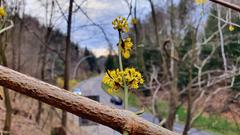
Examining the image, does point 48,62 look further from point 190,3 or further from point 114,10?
point 114,10

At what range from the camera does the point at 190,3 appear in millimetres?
2273

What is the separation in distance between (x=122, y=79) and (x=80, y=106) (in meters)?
0.06

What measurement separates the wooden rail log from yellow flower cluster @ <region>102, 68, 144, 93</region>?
4 cm

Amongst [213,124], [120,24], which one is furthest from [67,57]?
[120,24]

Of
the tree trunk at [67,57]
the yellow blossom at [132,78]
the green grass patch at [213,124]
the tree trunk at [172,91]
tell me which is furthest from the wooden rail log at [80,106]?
the tree trunk at [172,91]

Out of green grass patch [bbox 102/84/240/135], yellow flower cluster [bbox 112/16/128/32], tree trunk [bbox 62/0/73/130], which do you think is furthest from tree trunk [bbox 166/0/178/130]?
yellow flower cluster [bbox 112/16/128/32]

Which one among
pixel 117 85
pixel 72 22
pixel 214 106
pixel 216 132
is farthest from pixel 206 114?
pixel 117 85

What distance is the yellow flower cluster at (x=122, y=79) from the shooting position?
36 cm

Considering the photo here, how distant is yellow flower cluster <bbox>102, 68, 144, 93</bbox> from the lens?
36 centimetres

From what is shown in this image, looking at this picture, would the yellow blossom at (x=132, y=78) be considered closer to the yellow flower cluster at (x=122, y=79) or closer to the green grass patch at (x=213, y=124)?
the yellow flower cluster at (x=122, y=79)

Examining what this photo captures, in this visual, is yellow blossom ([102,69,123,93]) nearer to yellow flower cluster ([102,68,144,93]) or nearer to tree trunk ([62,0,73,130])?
yellow flower cluster ([102,68,144,93])

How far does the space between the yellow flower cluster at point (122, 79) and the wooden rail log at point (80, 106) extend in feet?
0.14

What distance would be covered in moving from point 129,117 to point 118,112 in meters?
0.01

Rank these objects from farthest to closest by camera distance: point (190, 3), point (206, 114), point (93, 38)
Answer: point (206, 114), point (190, 3), point (93, 38)
